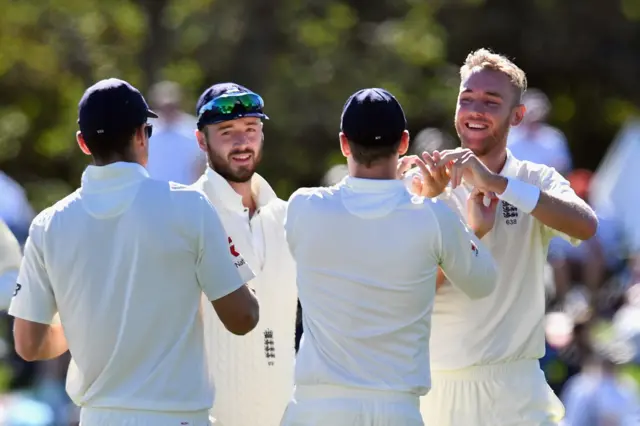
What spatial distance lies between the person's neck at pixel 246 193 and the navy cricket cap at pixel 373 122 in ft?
3.02

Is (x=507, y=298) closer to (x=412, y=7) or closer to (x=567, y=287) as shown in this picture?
(x=567, y=287)

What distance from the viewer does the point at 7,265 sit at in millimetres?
6023

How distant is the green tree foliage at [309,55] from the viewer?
56.0 ft

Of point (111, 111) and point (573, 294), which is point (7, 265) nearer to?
point (111, 111)

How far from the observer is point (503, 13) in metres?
17.9

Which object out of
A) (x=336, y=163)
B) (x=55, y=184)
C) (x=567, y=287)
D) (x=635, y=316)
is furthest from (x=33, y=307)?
(x=55, y=184)

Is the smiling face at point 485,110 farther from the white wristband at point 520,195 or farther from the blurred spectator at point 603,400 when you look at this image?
the blurred spectator at point 603,400

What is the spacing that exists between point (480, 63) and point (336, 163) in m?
11.3

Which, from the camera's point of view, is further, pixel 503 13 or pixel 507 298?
pixel 503 13

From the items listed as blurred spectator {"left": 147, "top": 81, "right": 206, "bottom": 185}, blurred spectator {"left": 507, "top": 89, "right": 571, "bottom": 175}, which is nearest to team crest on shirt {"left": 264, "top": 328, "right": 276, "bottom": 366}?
blurred spectator {"left": 147, "top": 81, "right": 206, "bottom": 185}

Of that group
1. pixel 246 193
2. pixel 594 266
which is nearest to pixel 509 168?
pixel 246 193

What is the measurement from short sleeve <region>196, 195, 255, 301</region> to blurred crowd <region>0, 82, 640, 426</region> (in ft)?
14.6

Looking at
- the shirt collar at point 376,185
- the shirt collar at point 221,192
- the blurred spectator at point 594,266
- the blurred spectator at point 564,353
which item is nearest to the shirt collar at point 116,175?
the shirt collar at point 376,185

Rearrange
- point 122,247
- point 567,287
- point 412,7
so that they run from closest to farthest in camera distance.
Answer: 1. point 122,247
2. point 567,287
3. point 412,7
